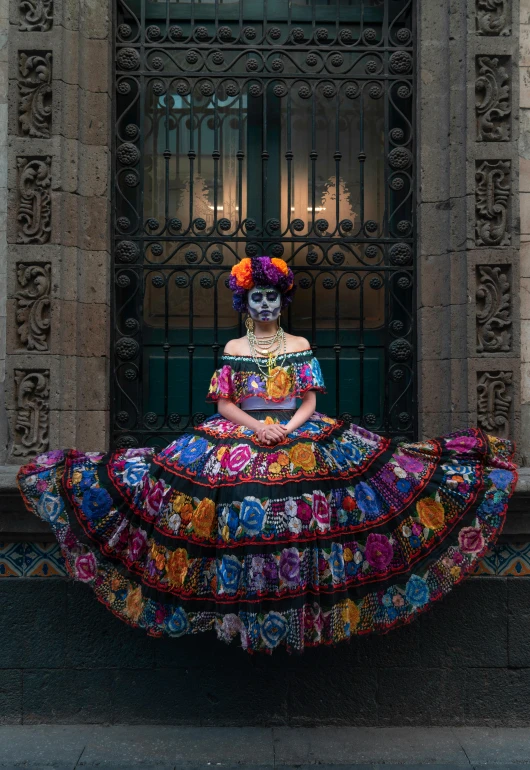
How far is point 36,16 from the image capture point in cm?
535

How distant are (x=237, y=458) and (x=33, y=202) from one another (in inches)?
93.7

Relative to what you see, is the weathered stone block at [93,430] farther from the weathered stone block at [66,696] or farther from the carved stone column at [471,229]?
the carved stone column at [471,229]

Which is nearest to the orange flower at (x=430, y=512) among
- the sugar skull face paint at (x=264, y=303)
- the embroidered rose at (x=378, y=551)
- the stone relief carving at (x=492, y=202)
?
the embroidered rose at (x=378, y=551)

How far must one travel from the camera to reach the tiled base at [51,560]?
5043 millimetres

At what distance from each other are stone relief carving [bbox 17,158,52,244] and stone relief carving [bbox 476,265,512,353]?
9.73 feet

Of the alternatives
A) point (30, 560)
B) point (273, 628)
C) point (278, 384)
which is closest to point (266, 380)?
point (278, 384)

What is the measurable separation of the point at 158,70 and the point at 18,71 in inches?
39.7

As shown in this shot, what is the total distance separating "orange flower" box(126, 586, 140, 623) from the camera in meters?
4.45

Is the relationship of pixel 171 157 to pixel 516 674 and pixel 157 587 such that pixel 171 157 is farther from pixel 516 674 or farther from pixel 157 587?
pixel 516 674

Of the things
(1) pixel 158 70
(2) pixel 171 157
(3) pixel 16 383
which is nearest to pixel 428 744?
(3) pixel 16 383

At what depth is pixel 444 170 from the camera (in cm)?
558

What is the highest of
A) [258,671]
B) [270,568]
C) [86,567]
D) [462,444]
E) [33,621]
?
[462,444]

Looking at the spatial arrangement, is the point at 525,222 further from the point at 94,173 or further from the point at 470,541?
the point at 94,173

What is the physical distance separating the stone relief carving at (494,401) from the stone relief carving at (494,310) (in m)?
0.19
